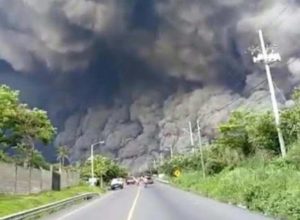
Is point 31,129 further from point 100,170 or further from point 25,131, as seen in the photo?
point 100,170

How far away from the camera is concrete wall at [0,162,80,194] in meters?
39.2

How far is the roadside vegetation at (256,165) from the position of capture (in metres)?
20.8

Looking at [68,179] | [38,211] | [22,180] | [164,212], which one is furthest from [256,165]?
[68,179]

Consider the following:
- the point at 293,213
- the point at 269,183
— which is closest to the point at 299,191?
the point at 293,213

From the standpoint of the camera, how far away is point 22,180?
147 feet

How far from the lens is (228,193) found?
103 feet

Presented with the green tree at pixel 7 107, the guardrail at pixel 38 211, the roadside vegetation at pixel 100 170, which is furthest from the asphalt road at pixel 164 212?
the roadside vegetation at pixel 100 170

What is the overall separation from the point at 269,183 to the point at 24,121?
5500 centimetres

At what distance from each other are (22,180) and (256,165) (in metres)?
20.2

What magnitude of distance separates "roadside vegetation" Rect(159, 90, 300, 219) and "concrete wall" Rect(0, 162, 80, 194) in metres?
15.6

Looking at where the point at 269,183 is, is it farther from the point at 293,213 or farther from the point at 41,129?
the point at 41,129

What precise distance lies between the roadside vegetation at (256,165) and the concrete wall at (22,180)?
15.6 metres

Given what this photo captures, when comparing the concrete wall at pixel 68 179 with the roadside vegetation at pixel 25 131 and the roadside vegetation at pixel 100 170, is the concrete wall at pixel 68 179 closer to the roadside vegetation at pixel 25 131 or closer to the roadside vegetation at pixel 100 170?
the roadside vegetation at pixel 25 131

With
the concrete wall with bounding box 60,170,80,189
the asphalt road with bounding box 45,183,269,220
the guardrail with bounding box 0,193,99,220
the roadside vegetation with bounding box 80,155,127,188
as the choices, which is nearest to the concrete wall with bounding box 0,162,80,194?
the guardrail with bounding box 0,193,99,220
